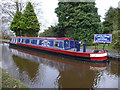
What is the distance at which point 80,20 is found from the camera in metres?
15.9

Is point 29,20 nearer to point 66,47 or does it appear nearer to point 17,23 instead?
point 17,23

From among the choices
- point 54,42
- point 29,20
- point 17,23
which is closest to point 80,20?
A: point 54,42

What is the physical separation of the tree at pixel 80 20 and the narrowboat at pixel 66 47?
13.3ft

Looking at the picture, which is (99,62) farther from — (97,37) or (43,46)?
(43,46)

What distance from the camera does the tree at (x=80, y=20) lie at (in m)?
15.5

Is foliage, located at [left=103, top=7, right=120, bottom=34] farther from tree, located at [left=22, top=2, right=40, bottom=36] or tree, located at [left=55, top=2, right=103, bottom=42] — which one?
tree, located at [left=22, top=2, right=40, bottom=36]

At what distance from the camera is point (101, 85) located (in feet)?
19.5

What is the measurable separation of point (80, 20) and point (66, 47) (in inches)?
230

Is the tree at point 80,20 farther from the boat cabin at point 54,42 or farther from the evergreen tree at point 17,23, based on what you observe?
the evergreen tree at point 17,23

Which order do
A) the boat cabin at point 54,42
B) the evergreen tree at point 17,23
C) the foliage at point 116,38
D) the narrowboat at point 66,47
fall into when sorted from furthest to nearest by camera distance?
the evergreen tree at point 17,23
the boat cabin at point 54,42
the foliage at point 116,38
the narrowboat at point 66,47

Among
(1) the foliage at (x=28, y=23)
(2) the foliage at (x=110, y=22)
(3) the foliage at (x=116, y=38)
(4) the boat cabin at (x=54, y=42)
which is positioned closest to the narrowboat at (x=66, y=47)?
(4) the boat cabin at (x=54, y=42)

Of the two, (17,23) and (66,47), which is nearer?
(66,47)

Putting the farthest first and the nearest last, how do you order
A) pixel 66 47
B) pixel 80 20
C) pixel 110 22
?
pixel 110 22, pixel 80 20, pixel 66 47

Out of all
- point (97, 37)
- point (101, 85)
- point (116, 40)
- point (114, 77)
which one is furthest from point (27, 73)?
point (116, 40)
